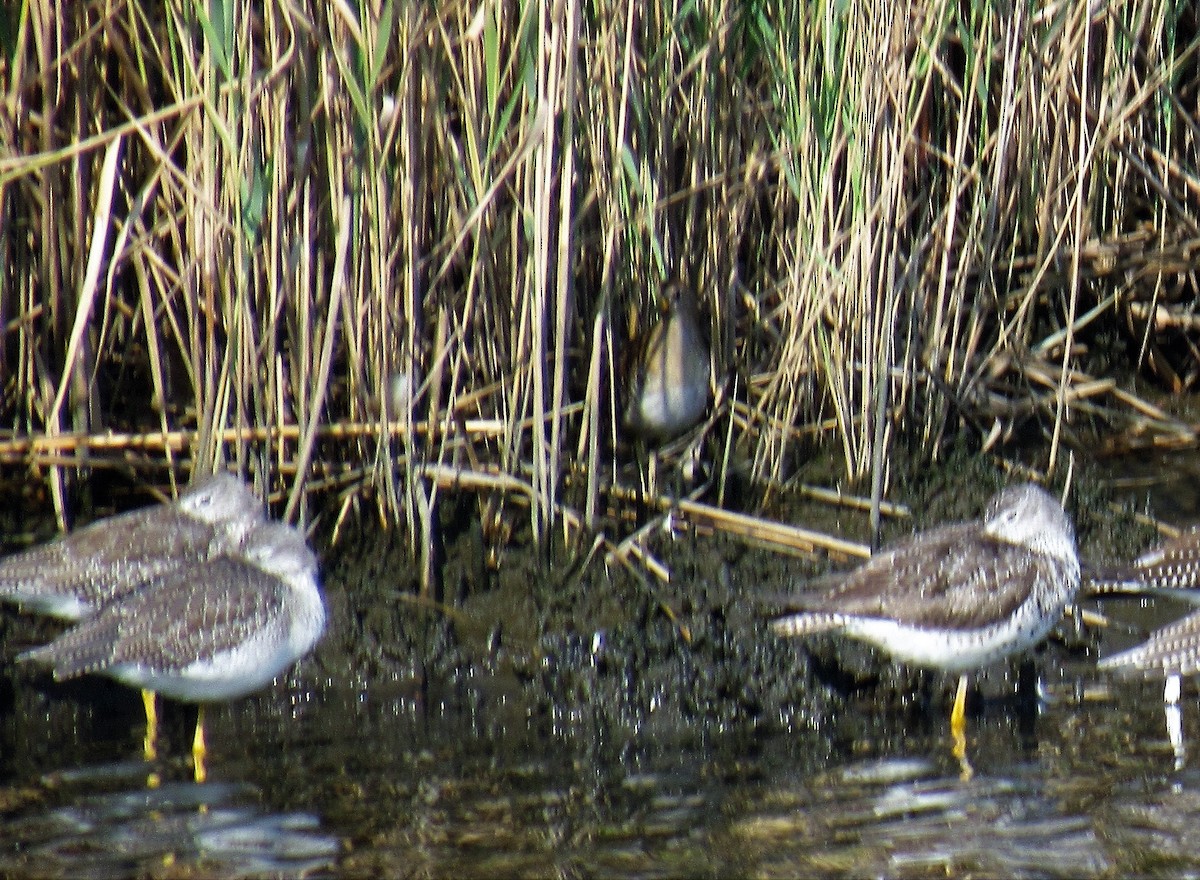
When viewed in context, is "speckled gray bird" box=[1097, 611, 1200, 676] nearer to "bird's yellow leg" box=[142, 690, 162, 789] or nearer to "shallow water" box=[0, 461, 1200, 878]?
"shallow water" box=[0, 461, 1200, 878]

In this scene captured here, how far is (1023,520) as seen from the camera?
6.51 m

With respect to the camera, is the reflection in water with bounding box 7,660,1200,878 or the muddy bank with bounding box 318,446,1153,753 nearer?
the reflection in water with bounding box 7,660,1200,878

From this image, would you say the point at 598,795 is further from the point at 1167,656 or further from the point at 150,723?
the point at 1167,656

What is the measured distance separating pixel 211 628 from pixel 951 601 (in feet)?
8.25

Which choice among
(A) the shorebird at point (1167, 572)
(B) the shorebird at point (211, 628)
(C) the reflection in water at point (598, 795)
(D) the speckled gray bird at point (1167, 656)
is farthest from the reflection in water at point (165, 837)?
(A) the shorebird at point (1167, 572)

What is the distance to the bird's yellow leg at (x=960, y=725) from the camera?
593cm

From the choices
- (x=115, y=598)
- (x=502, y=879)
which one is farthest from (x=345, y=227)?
(x=502, y=879)

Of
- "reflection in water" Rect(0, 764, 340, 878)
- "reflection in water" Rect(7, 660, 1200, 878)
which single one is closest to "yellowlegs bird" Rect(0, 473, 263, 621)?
"reflection in water" Rect(7, 660, 1200, 878)

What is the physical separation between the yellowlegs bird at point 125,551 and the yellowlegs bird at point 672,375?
167cm

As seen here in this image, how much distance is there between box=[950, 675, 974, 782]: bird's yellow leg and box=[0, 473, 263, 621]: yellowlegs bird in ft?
8.24

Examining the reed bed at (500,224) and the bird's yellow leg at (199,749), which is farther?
the reed bed at (500,224)

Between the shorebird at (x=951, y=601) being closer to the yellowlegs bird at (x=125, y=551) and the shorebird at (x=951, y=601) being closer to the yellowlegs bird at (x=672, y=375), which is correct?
the yellowlegs bird at (x=672, y=375)

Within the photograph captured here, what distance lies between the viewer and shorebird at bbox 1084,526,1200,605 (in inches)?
256

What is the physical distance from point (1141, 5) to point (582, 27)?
2974 mm
